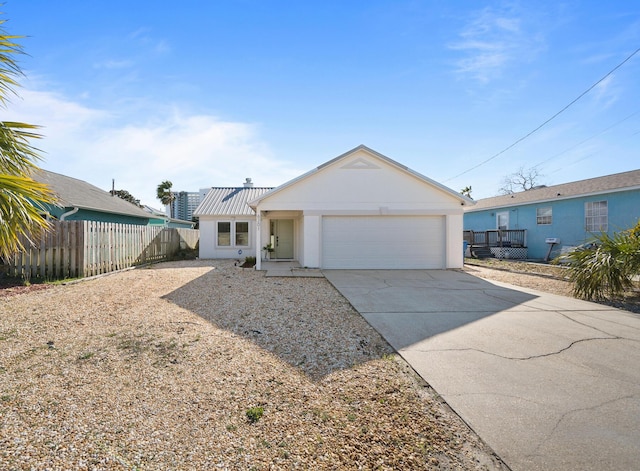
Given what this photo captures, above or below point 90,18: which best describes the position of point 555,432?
below

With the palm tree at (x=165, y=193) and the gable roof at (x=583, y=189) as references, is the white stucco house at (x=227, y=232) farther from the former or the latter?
the palm tree at (x=165, y=193)

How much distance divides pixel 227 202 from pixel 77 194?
7853 millimetres

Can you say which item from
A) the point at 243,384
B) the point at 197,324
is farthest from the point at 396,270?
the point at 243,384

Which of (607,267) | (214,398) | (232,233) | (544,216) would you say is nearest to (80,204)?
(232,233)

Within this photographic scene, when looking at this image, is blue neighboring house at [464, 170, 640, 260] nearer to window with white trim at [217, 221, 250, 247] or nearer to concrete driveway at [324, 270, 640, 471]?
concrete driveway at [324, 270, 640, 471]

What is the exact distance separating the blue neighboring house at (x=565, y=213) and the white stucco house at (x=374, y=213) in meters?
5.82

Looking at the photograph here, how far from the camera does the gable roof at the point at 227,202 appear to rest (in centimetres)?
1739

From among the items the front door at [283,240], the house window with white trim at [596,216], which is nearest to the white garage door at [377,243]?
the front door at [283,240]

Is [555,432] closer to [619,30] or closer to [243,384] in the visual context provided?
[243,384]

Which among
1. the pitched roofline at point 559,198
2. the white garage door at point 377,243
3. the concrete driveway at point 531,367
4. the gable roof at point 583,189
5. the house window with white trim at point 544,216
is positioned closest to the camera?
the concrete driveway at point 531,367

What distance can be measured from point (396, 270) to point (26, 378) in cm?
1129

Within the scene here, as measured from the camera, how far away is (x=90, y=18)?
752 cm

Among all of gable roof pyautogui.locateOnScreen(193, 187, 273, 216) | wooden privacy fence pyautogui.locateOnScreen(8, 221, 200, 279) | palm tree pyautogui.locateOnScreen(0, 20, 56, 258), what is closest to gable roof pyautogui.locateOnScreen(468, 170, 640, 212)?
gable roof pyautogui.locateOnScreen(193, 187, 273, 216)

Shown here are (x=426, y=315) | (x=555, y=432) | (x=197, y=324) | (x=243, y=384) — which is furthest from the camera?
(x=426, y=315)
